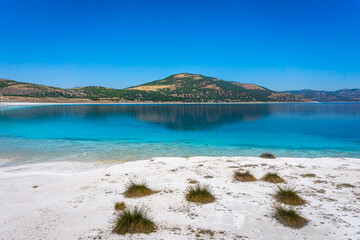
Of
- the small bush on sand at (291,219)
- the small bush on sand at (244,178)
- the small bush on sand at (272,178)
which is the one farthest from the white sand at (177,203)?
the small bush on sand at (272,178)

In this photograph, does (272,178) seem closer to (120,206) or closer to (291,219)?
(291,219)

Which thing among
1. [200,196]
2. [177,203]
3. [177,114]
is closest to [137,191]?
[177,203]

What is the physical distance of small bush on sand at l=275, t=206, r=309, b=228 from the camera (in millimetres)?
5746

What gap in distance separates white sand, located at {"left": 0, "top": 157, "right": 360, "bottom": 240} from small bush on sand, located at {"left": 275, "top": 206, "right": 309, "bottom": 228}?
0.49 feet

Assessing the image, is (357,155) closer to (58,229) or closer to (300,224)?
(300,224)

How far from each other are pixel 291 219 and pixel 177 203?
10.6 feet

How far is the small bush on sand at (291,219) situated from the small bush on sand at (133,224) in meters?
3.37

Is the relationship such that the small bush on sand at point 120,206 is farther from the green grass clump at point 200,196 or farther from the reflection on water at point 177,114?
the reflection on water at point 177,114

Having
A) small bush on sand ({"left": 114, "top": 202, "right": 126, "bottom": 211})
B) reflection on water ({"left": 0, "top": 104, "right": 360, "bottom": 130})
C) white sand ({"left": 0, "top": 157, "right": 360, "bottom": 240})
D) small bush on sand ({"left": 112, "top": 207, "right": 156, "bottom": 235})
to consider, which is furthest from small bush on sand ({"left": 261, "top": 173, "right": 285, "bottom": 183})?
reflection on water ({"left": 0, "top": 104, "right": 360, "bottom": 130})

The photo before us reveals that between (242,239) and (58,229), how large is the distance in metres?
4.56

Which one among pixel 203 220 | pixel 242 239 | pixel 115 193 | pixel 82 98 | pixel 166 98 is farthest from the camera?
pixel 166 98

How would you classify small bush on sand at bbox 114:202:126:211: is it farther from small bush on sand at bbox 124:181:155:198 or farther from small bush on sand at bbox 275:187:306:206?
small bush on sand at bbox 275:187:306:206

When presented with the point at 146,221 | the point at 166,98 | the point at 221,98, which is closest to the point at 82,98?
the point at 166,98

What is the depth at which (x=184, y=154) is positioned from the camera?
56.2 ft
